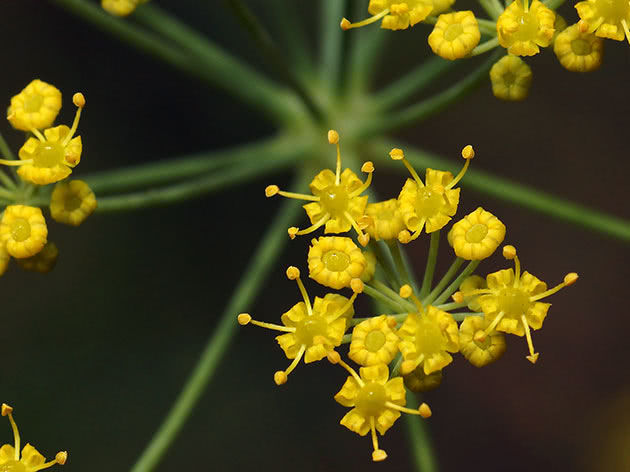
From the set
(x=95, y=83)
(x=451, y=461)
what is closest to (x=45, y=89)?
(x=95, y=83)

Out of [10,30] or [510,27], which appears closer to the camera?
[510,27]

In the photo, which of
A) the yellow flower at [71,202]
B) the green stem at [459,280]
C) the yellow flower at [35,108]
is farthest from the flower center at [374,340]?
the yellow flower at [35,108]

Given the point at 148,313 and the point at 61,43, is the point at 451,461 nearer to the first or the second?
the point at 148,313

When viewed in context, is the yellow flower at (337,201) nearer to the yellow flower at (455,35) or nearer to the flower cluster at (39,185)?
the yellow flower at (455,35)

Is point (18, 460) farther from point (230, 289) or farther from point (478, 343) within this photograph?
point (230, 289)

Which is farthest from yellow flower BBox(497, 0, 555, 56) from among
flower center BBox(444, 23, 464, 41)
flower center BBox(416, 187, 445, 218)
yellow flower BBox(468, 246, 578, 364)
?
yellow flower BBox(468, 246, 578, 364)

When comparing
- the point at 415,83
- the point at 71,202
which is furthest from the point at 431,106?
the point at 71,202
